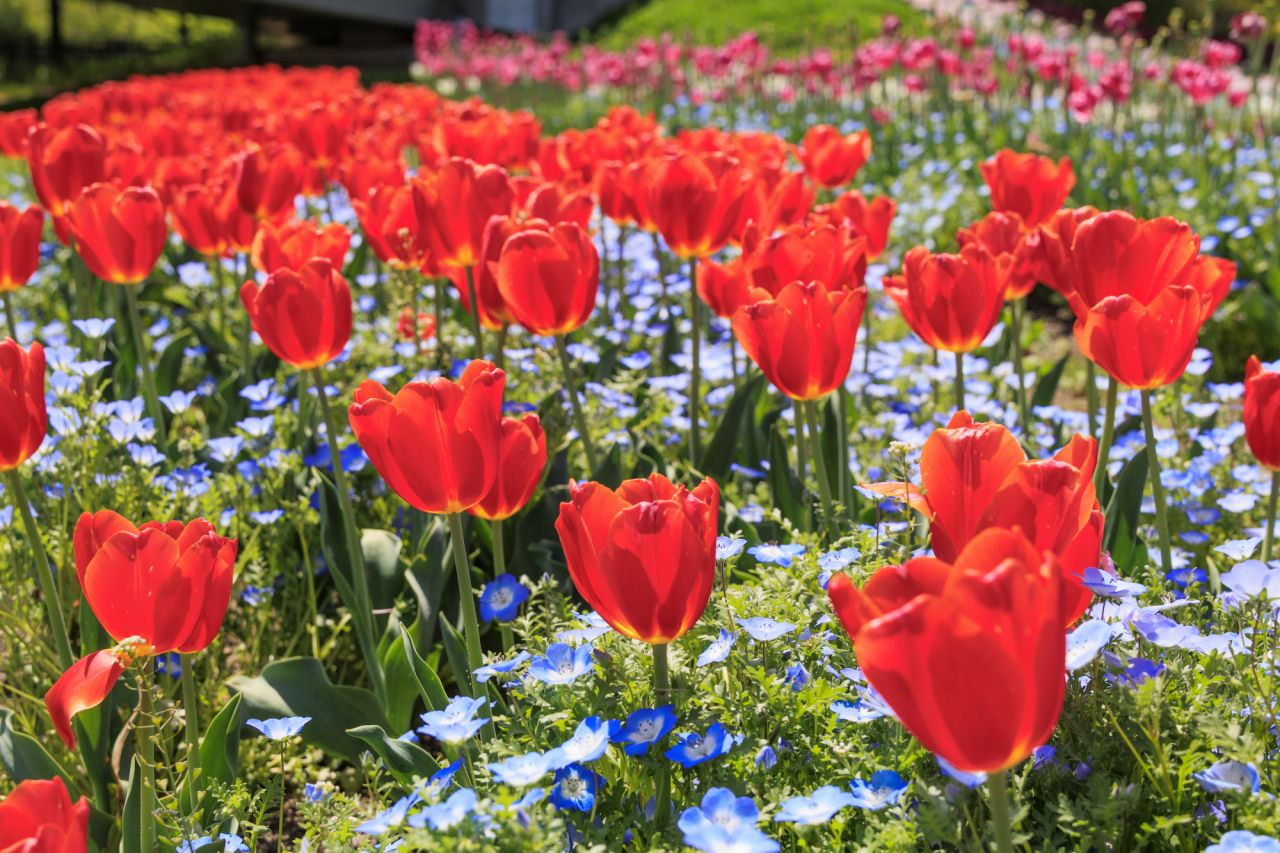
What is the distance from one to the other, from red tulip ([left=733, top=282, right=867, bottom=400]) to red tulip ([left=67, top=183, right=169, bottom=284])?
1365mm

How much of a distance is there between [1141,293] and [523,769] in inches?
46.2

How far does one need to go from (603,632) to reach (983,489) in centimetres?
50

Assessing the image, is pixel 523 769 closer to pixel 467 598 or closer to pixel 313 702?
pixel 467 598

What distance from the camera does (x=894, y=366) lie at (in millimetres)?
3322

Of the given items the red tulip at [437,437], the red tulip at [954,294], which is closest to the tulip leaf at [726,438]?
the red tulip at [954,294]

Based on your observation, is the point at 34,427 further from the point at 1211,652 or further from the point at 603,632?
the point at 1211,652

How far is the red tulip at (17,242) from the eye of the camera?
7.95ft

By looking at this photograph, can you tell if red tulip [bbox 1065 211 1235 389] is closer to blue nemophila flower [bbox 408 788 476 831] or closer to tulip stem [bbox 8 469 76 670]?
blue nemophila flower [bbox 408 788 476 831]

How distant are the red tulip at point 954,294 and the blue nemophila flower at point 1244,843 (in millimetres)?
999

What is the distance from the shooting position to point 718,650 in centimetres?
131

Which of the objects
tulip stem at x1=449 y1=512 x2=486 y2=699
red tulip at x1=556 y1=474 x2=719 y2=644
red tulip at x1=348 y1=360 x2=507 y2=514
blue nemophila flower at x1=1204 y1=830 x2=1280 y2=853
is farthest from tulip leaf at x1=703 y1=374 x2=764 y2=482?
blue nemophila flower at x1=1204 y1=830 x2=1280 y2=853

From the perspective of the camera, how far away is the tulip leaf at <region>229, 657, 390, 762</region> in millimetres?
1905

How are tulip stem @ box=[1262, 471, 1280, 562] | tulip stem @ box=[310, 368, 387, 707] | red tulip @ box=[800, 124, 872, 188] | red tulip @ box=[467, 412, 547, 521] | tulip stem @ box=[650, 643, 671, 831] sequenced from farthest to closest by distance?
red tulip @ box=[800, 124, 872, 188], tulip stem @ box=[310, 368, 387, 707], tulip stem @ box=[1262, 471, 1280, 562], red tulip @ box=[467, 412, 547, 521], tulip stem @ box=[650, 643, 671, 831]

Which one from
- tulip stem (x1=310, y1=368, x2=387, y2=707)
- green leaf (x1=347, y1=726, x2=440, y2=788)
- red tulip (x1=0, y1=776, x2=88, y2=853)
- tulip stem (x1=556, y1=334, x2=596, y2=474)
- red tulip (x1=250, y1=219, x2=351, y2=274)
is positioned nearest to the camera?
red tulip (x1=0, y1=776, x2=88, y2=853)
